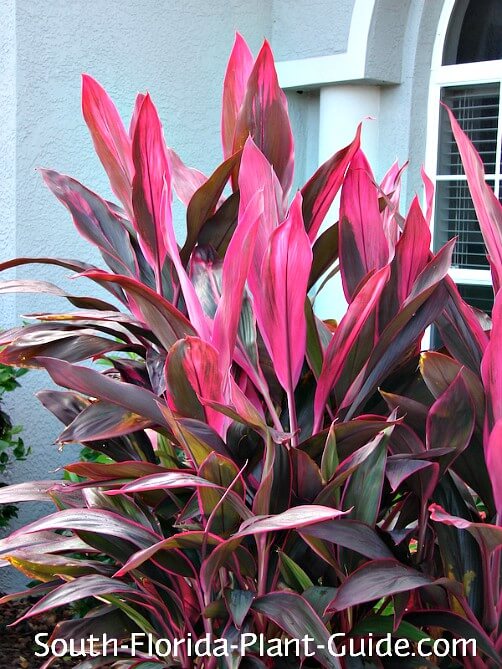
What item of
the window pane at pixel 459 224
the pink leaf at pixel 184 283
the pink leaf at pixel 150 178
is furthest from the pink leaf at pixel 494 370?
the window pane at pixel 459 224

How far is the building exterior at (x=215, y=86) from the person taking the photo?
3789mm

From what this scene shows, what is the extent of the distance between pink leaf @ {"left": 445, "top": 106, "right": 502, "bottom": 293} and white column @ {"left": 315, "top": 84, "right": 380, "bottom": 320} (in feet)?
7.70

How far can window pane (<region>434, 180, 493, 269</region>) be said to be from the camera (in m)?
4.16

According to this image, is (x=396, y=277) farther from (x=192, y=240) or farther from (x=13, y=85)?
(x=13, y=85)

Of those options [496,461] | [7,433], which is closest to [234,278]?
[496,461]

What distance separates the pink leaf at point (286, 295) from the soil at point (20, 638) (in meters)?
1.99

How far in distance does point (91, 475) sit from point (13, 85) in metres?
2.39

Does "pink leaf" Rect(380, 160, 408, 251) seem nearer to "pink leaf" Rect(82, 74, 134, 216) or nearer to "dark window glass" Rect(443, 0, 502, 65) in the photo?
"pink leaf" Rect(82, 74, 134, 216)

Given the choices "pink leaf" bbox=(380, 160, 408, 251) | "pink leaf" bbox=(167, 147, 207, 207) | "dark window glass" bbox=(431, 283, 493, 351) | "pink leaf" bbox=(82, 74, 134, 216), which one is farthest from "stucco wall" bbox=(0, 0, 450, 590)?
"pink leaf" bbox=(380, 160, 408, 251)

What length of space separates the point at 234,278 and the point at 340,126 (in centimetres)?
279

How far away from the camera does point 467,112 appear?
418 cm

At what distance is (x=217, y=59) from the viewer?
172 inches

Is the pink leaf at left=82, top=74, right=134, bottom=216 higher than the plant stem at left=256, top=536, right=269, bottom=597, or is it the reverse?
the pink leaf at left=82, top=74, right=134, bottom=216

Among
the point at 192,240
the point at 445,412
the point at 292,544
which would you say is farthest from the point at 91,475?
the point at 445,412
